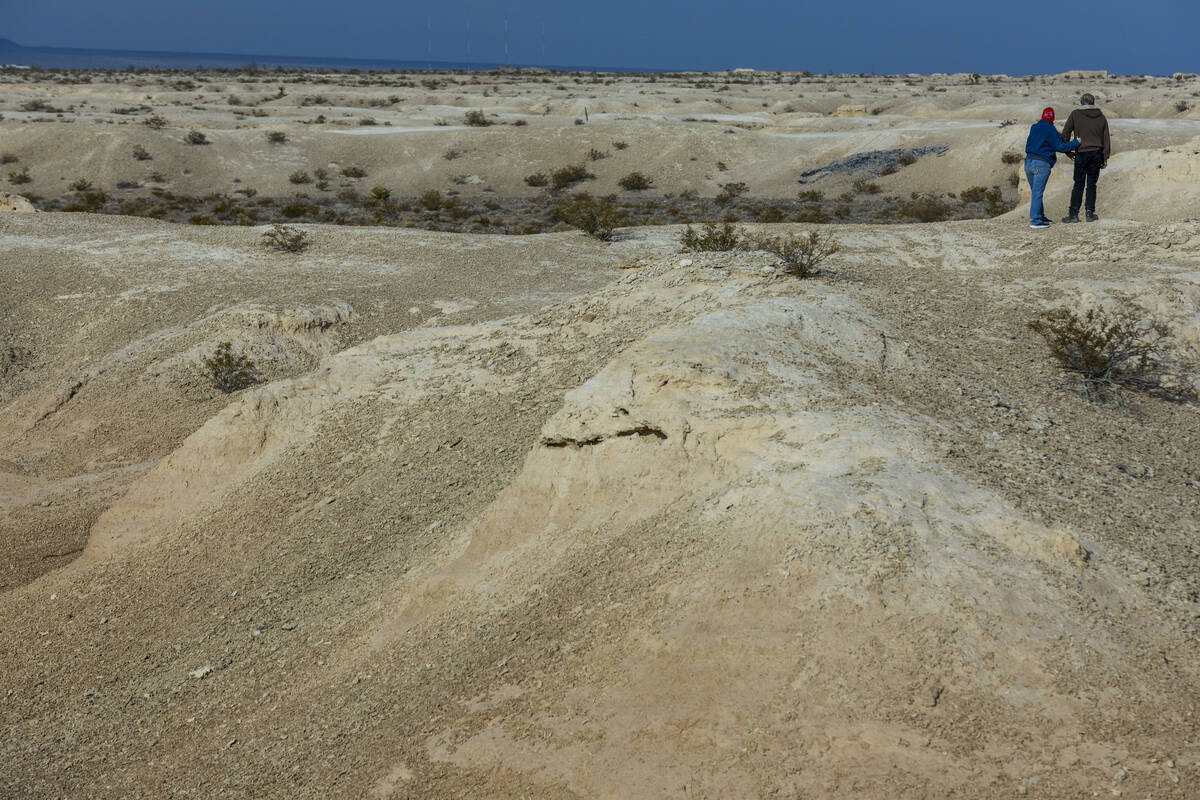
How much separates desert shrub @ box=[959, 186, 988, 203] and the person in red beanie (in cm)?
1575

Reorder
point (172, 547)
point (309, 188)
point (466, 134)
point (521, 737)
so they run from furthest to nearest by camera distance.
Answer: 1. point (466, 134)
2. point (309, 188)
3. point (172, 547)
4. point (521, 737)

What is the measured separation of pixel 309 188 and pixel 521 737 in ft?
105

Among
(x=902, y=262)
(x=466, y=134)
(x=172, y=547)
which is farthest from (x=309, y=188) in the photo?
(x=172, y=547)

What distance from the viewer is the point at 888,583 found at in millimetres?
5332

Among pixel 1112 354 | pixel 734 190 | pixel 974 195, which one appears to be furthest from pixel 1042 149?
pixel 734 190

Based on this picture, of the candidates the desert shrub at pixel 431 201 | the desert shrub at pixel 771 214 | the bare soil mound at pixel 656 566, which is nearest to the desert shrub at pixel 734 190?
the desert shrub at pixel 771 214

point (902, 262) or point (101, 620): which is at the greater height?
point (902, 262)

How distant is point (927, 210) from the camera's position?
93.0 ft

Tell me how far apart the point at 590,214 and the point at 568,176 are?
15884 millimetres

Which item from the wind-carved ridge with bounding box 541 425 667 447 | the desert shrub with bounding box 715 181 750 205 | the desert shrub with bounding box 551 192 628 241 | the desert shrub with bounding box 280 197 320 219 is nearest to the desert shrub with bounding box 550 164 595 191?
the desert shrub with bounding box 551 192 628 241

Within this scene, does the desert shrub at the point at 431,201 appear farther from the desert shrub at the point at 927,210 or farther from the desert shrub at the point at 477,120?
the desert shrub at the point at 927,210

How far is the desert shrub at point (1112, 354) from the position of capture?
860 cm

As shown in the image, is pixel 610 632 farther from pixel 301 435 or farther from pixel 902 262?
pixel 902 262

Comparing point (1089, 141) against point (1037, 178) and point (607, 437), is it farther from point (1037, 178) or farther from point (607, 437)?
point (607, 437)
